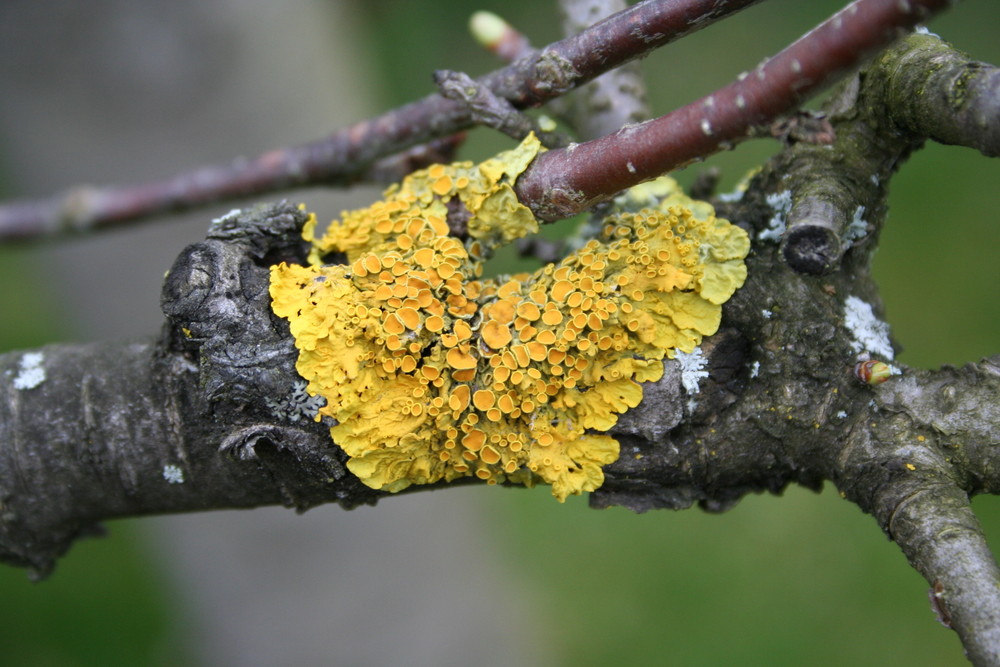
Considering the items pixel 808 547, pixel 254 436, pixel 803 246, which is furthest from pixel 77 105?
pixel 808 547

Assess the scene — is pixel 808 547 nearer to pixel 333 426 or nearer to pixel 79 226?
pixel 333 426

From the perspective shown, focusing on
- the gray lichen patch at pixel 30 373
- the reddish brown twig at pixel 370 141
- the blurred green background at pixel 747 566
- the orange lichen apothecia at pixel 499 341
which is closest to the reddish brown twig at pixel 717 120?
the orange lichen apothecia at pixel 499 341

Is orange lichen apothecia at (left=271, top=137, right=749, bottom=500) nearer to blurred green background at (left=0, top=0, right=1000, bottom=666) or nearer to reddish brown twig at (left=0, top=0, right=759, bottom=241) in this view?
reddish brown twig at (left=0, top=0, right=759, bottom=241)

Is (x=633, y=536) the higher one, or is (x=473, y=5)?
(x=473, y=5)

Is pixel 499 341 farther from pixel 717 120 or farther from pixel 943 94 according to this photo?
pixel 943 94

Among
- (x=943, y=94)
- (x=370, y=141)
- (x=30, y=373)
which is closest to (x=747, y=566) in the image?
(x=370, y=141)

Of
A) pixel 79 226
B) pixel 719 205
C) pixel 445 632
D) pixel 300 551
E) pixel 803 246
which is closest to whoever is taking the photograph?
pixel 803 246
